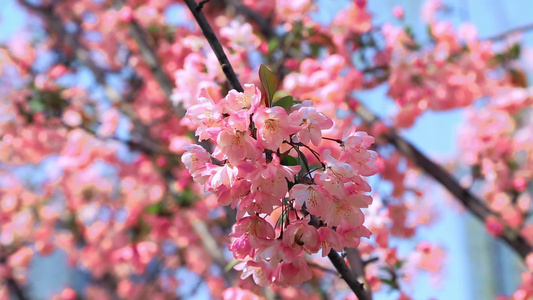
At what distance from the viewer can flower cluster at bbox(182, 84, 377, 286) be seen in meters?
0.71

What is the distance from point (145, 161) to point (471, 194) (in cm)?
153

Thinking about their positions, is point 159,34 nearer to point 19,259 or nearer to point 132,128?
point 132,128

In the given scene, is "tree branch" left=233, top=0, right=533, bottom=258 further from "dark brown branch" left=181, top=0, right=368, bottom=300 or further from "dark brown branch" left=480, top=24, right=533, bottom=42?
"dark brown branch" left=181, top=0, right=368, bottom=300

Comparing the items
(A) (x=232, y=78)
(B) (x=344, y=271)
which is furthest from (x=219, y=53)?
(B) (x=344, y=271)

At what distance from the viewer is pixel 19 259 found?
318cm

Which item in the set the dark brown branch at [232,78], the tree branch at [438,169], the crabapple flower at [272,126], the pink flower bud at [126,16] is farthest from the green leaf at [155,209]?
the crabapple flower at [272,126]

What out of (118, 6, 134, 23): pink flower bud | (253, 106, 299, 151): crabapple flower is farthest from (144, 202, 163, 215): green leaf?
(253, 106, 299, 151): crabapple flower

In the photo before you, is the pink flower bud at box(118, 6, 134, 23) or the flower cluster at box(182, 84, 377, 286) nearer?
the flower cluster at box(182, 84, 377, 286)

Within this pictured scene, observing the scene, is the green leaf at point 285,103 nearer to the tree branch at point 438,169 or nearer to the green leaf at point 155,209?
Answer: the tree branch at point 438,169

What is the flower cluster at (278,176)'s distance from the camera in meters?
0.71

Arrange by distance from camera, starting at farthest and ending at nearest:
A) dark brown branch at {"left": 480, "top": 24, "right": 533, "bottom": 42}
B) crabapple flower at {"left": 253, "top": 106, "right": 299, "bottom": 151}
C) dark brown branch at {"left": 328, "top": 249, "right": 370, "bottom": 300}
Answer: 1. dark brown branch at {"left": 480, "top": 24, "right": 533, "bottom": 42}
2. dark brown branch at {"left": 328, "top": 249, "right": 370, "bottom": 300}
3. crabapple flower at {"left": 253, "top": 106, "right": 299, "bottom": 151}

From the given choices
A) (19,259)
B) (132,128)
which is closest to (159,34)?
(132,128)

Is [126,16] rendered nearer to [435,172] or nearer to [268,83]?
[435,172]

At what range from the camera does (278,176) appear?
28.0 inches
